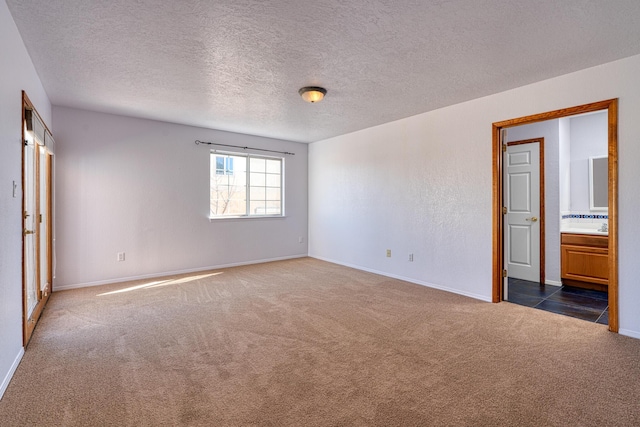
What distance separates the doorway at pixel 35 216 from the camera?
267 cm

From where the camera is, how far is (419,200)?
4.64m

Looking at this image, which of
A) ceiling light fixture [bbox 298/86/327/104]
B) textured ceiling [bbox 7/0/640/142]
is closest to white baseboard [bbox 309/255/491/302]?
textured ceiling [bbox 7/0/640/142]

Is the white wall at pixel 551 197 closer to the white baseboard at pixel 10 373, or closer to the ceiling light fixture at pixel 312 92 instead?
the ceiling light fixture at pixel 312 92

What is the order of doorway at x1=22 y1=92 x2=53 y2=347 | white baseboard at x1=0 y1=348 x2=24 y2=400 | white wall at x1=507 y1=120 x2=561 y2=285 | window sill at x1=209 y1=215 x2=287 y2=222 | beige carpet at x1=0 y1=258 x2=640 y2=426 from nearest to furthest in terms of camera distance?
beige carpet at x1=0 y1=258 x2=640 y2=426 < white baseboard at x1=0 y1=348 x2=24 y2=400 < doorway at x1=22 y1=92 x2=53 y2=347 < white wall at x1=507 y1=120 x2=561 y2=285 < window sill at x1=209 y1=215 x2=287 y2=222

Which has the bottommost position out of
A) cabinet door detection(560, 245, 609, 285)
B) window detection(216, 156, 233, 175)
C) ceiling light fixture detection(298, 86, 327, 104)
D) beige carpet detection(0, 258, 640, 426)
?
beige carpet detection(0, 258, 640, 426)

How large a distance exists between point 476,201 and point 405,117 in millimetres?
1655

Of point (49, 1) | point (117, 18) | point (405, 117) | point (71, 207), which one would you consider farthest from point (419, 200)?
point (71, 207)

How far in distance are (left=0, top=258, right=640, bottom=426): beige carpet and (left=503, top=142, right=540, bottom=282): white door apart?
1.65 meters

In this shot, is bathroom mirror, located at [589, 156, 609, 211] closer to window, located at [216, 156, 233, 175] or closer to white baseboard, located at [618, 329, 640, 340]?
white baseboard, located at [618, 329, 640, 340]

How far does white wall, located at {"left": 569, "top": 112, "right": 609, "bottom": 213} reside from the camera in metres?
4.70

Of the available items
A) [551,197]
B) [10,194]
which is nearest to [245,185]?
[10,194]

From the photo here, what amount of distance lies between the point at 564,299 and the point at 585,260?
0.83 m

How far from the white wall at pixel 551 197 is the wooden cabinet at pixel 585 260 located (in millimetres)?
87

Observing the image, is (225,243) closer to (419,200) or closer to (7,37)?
(419,200)
